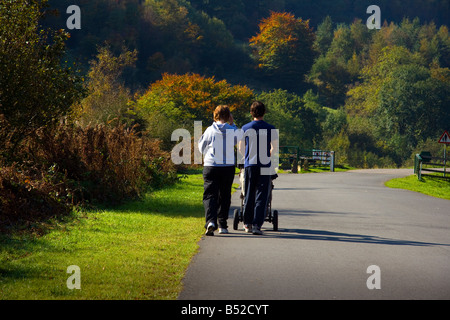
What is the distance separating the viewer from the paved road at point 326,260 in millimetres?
6547

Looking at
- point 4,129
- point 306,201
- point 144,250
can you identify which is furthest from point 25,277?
point 306,201

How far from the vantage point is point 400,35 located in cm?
11075

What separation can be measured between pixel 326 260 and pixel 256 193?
2.50m

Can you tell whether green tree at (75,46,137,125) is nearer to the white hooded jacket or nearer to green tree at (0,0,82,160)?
green tree at (0,0,82,160)

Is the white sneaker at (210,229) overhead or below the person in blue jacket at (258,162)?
below

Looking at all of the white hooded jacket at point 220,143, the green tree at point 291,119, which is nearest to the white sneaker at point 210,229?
the white hooded jacket at point 220,143

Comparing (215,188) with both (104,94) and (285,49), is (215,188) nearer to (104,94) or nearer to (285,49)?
(104,94)

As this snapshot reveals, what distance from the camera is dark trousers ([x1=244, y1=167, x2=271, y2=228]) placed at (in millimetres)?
10414

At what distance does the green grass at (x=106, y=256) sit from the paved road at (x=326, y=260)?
1.26 feet

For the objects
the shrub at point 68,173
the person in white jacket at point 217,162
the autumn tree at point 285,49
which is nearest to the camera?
the person in white jacket at point 217,162

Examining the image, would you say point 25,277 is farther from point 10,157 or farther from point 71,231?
point 10,157

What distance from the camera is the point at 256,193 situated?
10.5 meters

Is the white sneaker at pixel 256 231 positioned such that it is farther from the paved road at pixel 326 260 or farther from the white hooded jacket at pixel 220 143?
the white hooded jacket at pixel 220 143

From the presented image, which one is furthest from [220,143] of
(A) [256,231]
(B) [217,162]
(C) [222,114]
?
(A) [256,231]
